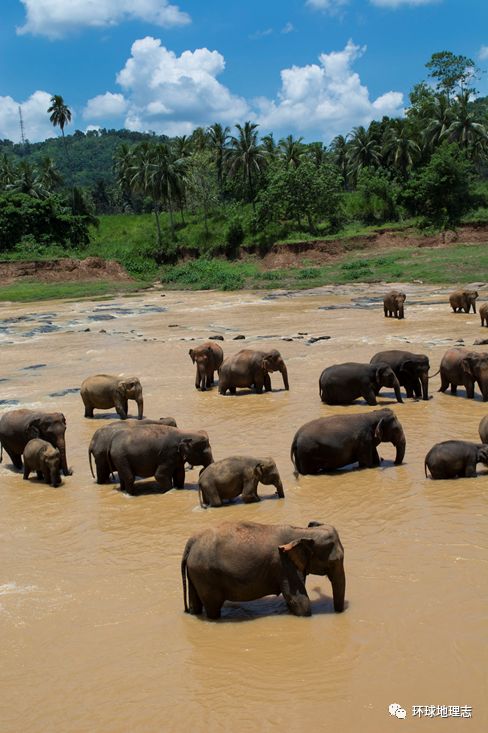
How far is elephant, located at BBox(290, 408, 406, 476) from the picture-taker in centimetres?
1119

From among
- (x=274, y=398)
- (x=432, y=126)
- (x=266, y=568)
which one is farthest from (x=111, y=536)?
(x=432, y=126)

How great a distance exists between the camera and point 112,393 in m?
15.6

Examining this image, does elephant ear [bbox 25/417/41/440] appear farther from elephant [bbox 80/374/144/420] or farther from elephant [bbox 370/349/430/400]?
elephant [bbox 370/349/430/400]

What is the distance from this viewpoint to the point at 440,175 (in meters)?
60.8

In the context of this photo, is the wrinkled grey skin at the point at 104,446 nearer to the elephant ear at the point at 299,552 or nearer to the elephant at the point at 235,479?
the elephant at the point at 235,479

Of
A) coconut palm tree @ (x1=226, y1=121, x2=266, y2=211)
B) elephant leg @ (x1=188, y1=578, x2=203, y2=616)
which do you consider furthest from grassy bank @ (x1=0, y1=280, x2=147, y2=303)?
elephant leg @ (x1=188, y1=578, x2=203, y2=616)

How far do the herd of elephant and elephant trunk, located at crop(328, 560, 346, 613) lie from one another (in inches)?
0.4

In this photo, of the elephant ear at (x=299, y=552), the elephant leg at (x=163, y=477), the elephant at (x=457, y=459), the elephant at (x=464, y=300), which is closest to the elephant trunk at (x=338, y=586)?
the elephant ear at (x=299, y=552)

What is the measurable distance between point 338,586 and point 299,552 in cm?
52

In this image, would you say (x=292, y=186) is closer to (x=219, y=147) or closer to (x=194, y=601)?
(x=219, y=147)

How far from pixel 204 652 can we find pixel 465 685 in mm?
2156

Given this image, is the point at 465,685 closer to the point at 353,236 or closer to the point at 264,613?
the point at 264,613

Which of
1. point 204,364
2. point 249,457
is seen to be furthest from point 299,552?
point 204,364

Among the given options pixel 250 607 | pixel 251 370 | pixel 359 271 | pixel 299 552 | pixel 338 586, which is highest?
pixel 359 271
